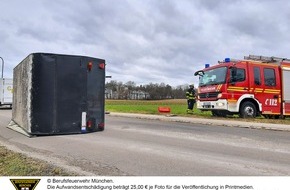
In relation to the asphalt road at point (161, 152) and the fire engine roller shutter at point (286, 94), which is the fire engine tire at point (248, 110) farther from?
the asphalt road at point (161, 152)

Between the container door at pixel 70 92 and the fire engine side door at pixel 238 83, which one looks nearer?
the container door at pixel 70 92

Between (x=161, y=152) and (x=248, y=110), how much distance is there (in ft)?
35.4

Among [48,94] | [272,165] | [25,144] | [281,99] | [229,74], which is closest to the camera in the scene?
[272,165]

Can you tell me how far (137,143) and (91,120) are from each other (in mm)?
2440

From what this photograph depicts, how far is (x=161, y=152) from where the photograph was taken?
841 cm

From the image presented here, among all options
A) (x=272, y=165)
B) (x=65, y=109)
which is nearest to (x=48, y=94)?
(x=65, y=109)

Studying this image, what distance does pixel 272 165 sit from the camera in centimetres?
712

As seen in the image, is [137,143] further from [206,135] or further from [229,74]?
[229,74]

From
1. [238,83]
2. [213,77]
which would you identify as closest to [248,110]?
[238,83]

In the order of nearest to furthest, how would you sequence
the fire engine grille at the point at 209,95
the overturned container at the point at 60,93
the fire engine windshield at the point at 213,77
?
the overturned container at the point at 60,93
the fire engine windshield at the point at 213,77
the fire engine grille at the point at 209,95

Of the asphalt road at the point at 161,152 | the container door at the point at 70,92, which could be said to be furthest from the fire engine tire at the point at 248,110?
the container door at the point at 70,92

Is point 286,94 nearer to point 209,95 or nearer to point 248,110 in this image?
point 248,110

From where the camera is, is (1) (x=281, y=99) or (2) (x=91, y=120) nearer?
(2) (x=91, y=120)

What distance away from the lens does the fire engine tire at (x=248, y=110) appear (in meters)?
17.9
